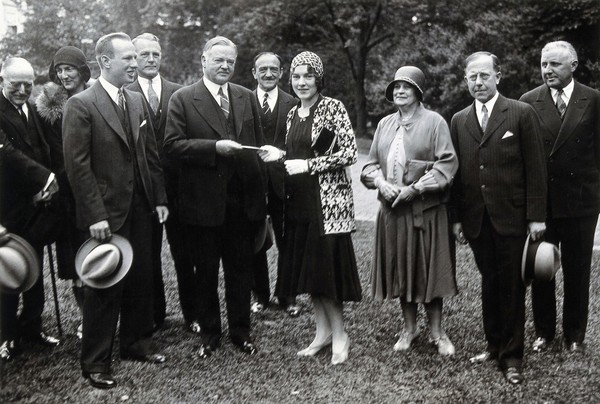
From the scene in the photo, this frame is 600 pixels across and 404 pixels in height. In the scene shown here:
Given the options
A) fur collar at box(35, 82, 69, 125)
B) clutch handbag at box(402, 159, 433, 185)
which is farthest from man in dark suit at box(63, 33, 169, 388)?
clutch handbag at box(402, 159, 433, 185)

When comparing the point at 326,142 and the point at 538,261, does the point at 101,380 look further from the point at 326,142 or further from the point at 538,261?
the point at 538,261

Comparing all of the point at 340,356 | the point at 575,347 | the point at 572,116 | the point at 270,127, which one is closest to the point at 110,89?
the point at 270,127

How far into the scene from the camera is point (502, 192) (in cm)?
507

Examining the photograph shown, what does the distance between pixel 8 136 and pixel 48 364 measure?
1710mm

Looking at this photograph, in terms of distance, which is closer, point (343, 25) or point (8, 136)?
point (8, 136)

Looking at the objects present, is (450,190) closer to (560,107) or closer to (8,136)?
(560,107)

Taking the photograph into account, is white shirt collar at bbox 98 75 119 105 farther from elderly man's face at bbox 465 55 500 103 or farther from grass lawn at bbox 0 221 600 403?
elderly man's face at bbox 465 55 500 103

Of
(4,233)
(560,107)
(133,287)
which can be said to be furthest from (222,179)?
(560,107)

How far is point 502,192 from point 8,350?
12.5 ft

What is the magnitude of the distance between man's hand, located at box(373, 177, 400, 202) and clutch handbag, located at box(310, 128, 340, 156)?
428 millimetres

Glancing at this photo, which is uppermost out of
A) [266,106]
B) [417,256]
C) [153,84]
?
[153,84]

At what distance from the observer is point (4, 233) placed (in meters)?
4.73

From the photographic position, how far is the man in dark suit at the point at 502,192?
502cm

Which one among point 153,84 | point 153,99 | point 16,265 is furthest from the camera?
point 153,84
